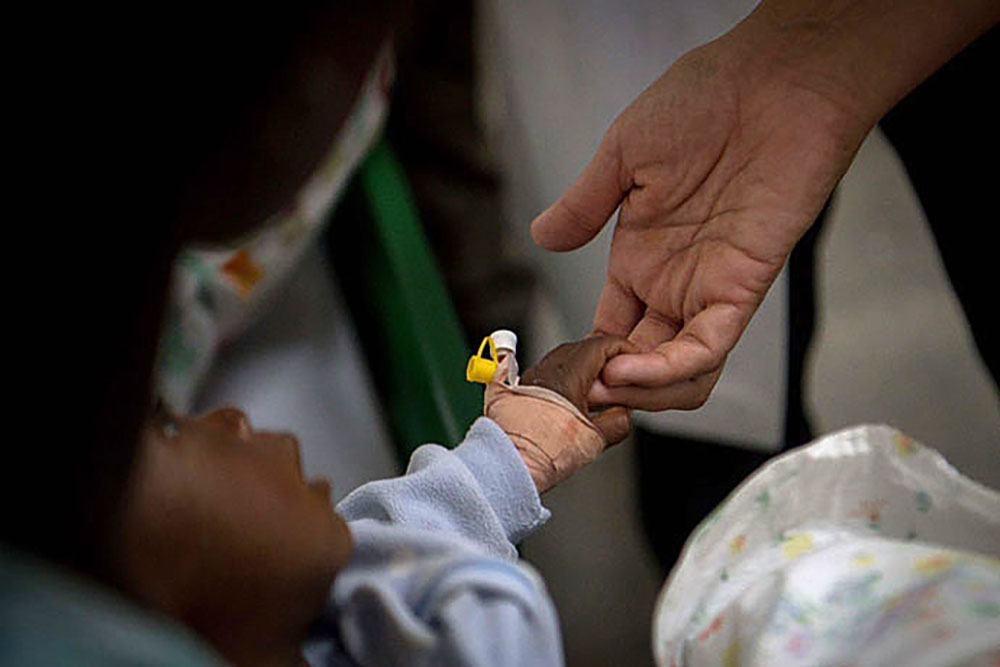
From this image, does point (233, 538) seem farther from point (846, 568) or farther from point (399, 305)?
point (399, 305)

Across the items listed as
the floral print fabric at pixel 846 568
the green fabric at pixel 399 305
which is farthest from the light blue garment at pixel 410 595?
the green fabric at pixel 399 305

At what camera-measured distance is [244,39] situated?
10.6 inches

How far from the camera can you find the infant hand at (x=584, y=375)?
65 cm

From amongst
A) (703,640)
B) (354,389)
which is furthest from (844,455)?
(354,389)

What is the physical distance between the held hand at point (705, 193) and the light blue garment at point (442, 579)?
0.16 m

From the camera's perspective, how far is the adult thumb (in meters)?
0.73

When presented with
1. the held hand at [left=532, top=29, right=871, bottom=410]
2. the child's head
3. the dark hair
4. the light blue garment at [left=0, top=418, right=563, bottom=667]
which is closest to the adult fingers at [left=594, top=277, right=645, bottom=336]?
the held hand at [left=532, top=29, right=871, bottom=410]

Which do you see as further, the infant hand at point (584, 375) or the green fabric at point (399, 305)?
the green fabric at point (399, 305)

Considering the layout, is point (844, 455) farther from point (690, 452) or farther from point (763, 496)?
point (690, 452)

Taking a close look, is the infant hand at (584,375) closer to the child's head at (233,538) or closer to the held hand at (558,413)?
the held hand at (558,413)

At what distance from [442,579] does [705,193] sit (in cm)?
39

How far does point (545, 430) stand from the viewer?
63cm

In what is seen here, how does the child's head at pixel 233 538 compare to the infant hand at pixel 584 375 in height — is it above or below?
above

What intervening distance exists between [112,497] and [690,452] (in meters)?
0.78
